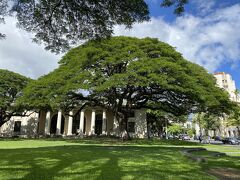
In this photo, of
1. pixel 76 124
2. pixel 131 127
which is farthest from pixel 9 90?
pixel 131 127

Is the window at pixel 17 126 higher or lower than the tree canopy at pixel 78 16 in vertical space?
lower

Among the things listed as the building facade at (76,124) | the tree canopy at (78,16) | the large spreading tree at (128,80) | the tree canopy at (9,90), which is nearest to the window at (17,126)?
the building facade at (76,124)

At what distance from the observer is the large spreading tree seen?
22.6 metres

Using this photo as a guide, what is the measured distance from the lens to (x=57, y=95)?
25047 millimetres

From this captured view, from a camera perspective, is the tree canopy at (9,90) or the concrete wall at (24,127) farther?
the concrete wall at (24,127)

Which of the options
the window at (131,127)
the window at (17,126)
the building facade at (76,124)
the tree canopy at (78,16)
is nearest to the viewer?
the tree canopy at (78,16)

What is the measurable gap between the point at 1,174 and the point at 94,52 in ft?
→ 65.0

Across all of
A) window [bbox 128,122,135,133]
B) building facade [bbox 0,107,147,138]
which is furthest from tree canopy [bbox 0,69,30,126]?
window [bbox 128,122,135,133]

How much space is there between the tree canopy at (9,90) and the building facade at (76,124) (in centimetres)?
680

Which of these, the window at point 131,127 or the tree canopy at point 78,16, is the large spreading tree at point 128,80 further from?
the window at point 131,127

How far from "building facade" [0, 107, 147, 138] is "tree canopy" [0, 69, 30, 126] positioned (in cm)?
680

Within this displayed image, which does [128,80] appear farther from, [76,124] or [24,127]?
[24,127]

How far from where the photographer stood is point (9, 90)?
38656mm

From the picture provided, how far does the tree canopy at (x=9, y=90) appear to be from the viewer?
123 ft
